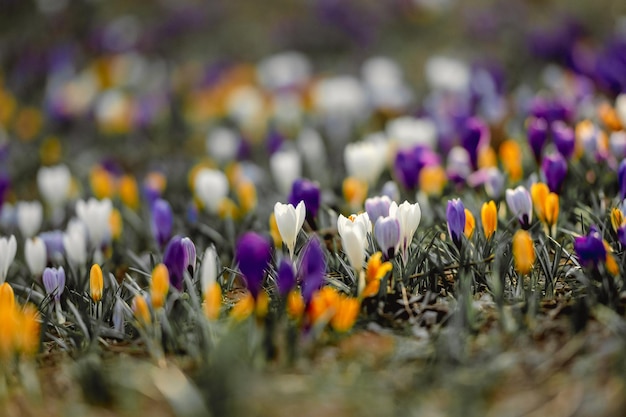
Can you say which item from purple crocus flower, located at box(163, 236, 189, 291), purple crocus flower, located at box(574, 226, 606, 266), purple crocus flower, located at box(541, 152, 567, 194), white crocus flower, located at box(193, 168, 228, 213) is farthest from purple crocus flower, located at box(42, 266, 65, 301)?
purple crocus flower, located at box(541, 152, 567, 194)

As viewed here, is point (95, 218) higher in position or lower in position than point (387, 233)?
lower

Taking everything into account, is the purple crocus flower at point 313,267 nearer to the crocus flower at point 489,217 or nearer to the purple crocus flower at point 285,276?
the purple crocus flower at point 285,276

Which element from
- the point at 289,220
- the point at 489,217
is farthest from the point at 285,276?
the point at 489,217

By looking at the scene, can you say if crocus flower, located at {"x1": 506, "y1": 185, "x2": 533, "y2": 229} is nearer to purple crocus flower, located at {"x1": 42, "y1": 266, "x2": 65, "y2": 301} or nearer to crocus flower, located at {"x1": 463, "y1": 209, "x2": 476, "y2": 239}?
crocus flower, located at {"x1": 463, "y1": 209, "x2": 476, "y2": 239}

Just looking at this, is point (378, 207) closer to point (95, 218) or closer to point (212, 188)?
point (212, 188)

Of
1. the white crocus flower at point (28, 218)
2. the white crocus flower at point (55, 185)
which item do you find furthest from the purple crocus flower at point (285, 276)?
the white crocus flower at point (55, 185)
